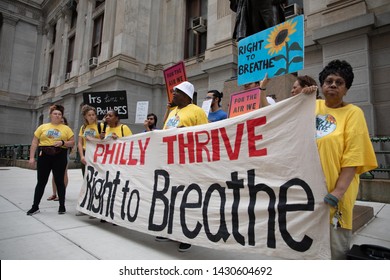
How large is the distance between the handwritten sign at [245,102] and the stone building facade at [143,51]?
1.84 m

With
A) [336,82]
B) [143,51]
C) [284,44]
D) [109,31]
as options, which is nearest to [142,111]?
[284,44]

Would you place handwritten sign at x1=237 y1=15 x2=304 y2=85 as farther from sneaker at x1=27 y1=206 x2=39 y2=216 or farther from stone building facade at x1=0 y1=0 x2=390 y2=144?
sneaker at x1=27 y1=206 x2=39 y2=216

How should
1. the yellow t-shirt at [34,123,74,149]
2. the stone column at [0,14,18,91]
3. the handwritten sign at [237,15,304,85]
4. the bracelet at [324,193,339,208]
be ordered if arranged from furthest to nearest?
the stone column at [0,14,18,91], the yellow t-shirt at [34,123,74,149], the handwritten sign at [237,15,304,85], the bracelet at [324,193,339,208]

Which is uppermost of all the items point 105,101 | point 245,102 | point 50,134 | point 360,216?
point 105,101

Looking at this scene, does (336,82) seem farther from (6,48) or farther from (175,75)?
(6,48)

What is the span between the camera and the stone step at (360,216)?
3.34 meters

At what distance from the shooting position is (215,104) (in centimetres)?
466

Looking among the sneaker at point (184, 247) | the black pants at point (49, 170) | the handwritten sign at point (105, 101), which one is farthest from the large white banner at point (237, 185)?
the handwritten sign at point (105, 101)

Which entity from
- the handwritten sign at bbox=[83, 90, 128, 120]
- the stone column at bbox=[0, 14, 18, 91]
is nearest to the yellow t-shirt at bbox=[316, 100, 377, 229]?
the handwritten sign at bbox=[83, 90, 128, 120]

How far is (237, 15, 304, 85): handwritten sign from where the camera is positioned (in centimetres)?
302

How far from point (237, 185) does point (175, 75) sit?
3123 millimetres

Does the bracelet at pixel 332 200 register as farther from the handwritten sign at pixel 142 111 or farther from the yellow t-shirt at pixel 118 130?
the handwritten sign at pixel 142 111

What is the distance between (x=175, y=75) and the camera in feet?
16.3

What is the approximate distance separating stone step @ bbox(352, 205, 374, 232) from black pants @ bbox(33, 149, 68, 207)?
4.44m
